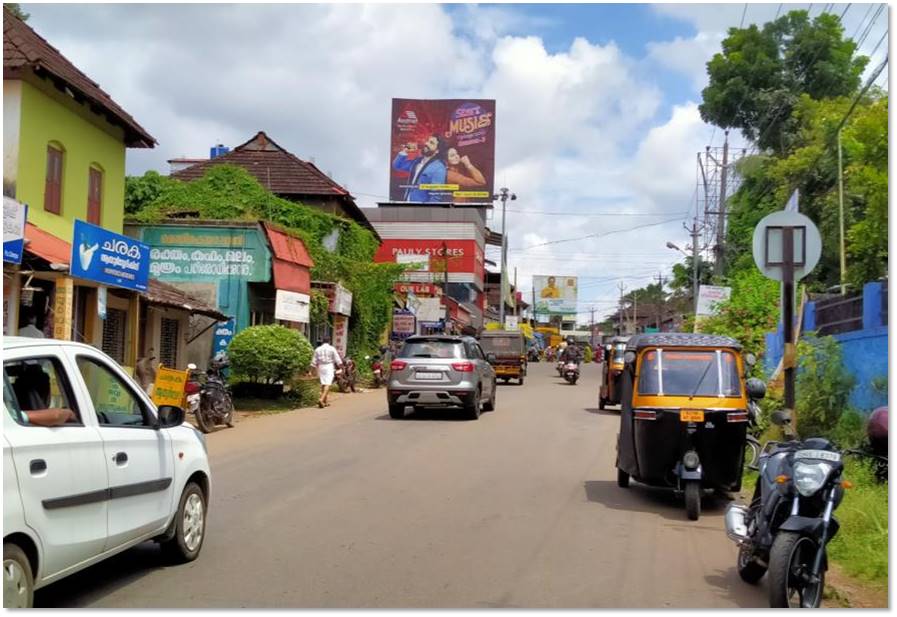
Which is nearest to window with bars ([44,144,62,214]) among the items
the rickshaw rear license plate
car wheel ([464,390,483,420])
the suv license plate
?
the suv license plate

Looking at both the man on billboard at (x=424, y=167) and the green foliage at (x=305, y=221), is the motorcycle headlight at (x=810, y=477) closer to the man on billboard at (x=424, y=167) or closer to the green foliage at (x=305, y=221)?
the green foliage at (x=305, y=221)

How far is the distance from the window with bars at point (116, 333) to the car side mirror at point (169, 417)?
1442cm

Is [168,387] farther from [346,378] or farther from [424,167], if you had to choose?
[424,167]

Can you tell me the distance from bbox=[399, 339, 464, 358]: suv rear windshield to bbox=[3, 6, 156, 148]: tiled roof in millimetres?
7748

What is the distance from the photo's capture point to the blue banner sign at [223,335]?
25312mm

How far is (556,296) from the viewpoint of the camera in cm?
10706

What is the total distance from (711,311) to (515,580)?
2152 centimetres

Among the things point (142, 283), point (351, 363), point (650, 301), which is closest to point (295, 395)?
point (351, 363)

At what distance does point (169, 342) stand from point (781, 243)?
1815cm

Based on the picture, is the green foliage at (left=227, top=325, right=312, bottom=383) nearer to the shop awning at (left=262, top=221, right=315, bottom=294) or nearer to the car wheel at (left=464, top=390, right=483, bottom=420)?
the car wheel at (left=464, top=390, right=483, bottom=420)

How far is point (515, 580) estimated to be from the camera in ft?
21.1

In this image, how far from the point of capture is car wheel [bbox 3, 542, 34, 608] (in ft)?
15.0

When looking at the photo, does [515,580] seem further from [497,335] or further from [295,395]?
[497,335]

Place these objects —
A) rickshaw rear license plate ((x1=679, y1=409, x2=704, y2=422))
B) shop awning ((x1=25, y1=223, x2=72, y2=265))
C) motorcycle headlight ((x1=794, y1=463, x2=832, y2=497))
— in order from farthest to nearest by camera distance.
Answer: shop awning ((x1=25, y1=223, x2=72, y2=265))
rickshaw rear license plate ((x1=679, y1=409, x2=704, y2=422))
motorcycle headlight ((x1=794, y1=463, x2=832, y2=497))
